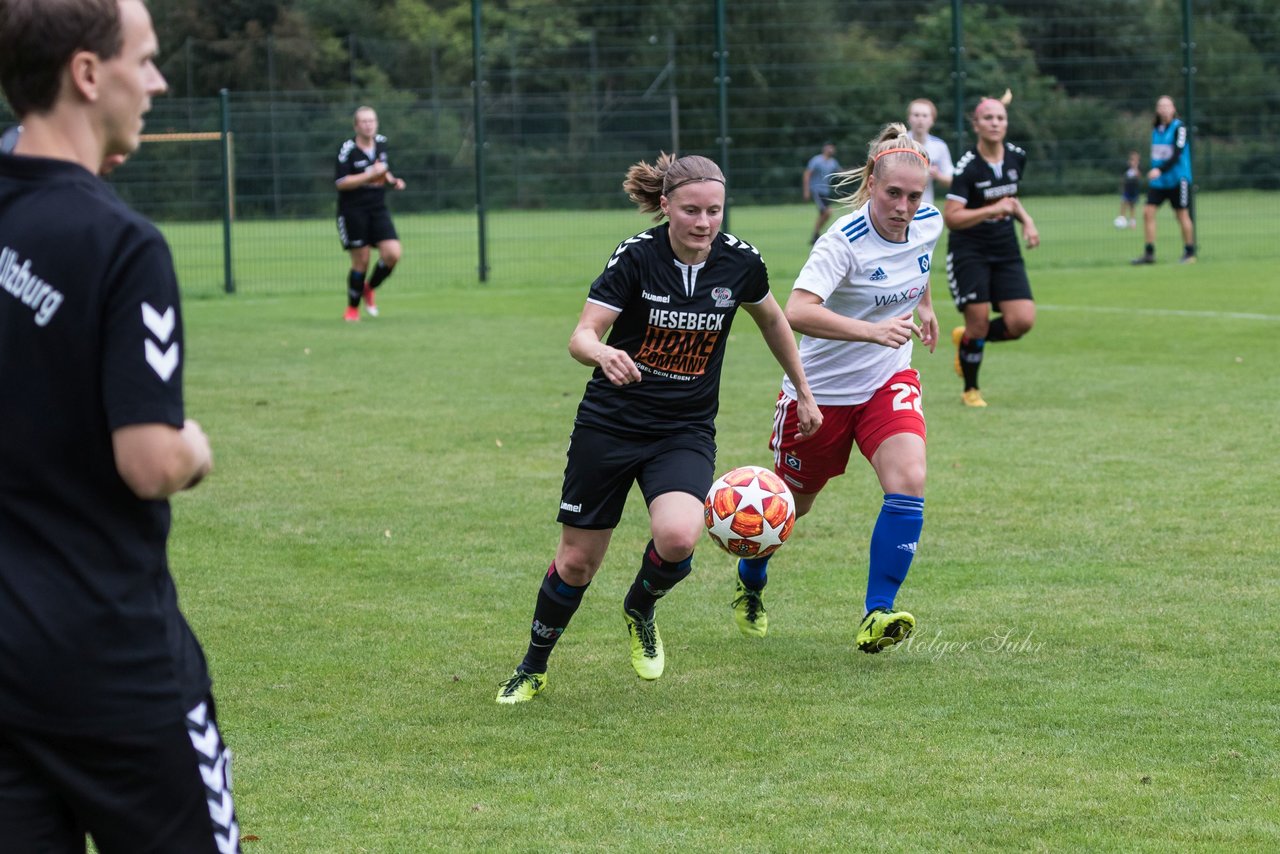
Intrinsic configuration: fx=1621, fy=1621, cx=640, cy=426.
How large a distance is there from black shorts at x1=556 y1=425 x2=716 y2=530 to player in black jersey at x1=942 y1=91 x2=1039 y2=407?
6.43 metres

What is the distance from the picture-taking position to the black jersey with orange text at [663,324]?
5.34m

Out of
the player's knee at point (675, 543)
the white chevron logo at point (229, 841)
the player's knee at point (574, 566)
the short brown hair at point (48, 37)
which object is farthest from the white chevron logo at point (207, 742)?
the player's knee at point (574, 566)

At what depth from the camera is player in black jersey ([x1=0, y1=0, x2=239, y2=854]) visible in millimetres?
2211

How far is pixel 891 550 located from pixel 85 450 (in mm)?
3923

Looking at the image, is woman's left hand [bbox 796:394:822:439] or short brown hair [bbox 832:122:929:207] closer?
woman's left hand [bbox 796:394:822:439]

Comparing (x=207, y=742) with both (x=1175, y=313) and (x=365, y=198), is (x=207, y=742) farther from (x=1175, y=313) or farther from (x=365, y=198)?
(x=1175, y=313)

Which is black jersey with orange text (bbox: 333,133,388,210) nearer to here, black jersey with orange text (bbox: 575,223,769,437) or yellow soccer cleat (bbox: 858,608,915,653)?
black jersey with orange text (bbox: 575,223,769,437)

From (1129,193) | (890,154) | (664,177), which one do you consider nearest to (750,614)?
(664,177)

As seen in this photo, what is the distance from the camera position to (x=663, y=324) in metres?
5.36

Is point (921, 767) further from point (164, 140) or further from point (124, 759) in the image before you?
point (164, 140)

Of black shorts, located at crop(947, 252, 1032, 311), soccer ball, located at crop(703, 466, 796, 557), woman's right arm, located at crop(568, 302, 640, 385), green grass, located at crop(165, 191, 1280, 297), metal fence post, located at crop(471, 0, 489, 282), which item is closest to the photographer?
woman's right arm, located at crop(568, 302, 640, 385)

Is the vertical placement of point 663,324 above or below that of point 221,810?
above

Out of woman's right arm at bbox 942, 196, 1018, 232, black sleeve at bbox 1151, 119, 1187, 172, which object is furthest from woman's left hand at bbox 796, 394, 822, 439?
black sleeve at bbox 1151, 119, 1187, 172

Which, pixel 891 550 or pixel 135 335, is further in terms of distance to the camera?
pixel 891 550
